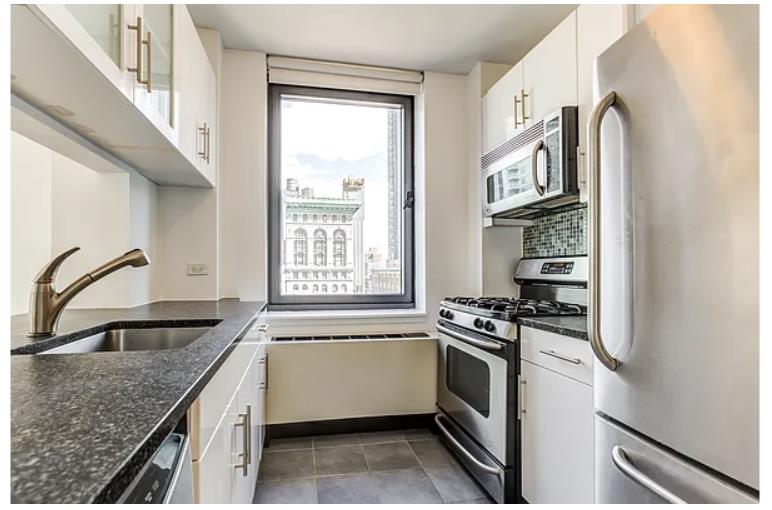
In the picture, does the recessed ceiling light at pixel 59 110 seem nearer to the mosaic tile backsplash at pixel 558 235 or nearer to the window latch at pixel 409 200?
the window latch at pixel 409 200

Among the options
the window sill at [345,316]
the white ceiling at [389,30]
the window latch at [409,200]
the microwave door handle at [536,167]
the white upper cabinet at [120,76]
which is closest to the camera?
the white upper cabinet at [120,76]

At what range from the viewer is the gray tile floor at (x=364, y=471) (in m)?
1.90

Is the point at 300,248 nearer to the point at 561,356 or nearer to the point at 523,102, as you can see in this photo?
the point at 523,102

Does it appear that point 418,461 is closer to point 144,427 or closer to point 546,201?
point 546,201

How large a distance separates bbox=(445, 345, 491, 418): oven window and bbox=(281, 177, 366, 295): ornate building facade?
36.0 inches

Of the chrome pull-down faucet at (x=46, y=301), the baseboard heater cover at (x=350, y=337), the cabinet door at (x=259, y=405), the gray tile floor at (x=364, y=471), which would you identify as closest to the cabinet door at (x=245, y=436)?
the cabinet door at (x=259, y=405)

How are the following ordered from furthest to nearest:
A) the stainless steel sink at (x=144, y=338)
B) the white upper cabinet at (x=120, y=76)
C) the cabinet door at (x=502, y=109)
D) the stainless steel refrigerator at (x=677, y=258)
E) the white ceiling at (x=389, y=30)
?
the cabinet door at (x=502, y=109) → the white ceiling at (x=389, y=30) → the stainless steel sink at (x=144, y=338) → the white upper cabinet at (x=120, y=76) → the stainless steel refrigerator at (x=677, y=258)

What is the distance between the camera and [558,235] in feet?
7.97

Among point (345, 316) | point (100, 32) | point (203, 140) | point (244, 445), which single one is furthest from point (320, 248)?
point (100, 32)

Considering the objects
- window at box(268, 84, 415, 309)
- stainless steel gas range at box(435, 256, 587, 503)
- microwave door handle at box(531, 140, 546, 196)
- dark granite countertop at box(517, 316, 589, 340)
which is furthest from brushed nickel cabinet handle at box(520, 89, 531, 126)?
dark granite countertop at box(517, 316, 589, 340)

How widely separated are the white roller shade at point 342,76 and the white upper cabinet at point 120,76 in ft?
2.48

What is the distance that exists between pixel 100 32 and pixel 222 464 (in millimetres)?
1124

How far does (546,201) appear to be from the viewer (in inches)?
80.2

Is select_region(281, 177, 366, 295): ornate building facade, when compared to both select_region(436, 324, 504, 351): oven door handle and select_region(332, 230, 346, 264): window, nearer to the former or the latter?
select_region(332, 230, 346, 264): window
